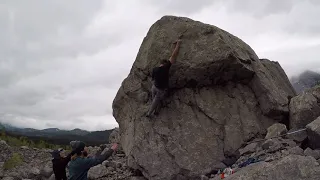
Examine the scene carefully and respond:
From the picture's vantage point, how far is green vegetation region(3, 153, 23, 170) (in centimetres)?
2812

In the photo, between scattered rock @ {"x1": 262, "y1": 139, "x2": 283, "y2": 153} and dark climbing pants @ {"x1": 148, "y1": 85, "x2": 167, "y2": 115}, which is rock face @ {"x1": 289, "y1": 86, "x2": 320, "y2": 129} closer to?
scattered rock @ {"x1": 262, "y1": 139, "x2": 283, "y2": 153}

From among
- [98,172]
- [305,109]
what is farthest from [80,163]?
[305,109]

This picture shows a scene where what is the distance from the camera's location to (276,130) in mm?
17078

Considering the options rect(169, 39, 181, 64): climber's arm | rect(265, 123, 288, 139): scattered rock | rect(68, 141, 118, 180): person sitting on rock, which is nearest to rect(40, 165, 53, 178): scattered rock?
rect(169, 39, 181, 64): climber's arm

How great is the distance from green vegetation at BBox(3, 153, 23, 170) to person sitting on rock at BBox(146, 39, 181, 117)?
14.6 metres

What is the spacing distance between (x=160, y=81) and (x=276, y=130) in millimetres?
6449

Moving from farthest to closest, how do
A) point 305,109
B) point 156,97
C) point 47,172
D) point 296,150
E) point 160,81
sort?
point 47,172, point 156,97, point 160,81, point 305,109, point 296,150

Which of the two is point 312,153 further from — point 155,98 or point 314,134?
point 155,98

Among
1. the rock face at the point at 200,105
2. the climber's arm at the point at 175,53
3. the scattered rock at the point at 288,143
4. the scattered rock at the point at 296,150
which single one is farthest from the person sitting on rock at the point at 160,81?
the scattered rock at the point at 296,150

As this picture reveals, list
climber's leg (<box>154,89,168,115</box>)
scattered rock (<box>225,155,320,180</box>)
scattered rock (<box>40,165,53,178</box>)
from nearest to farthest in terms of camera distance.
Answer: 1. scattered rock (<box>225,155,320,180</box>)
2. climber's leg (<box>154,89,168,115</box>)
3. scattered rock (<box>40,165,53,178</box>)

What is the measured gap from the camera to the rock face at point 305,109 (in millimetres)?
17312

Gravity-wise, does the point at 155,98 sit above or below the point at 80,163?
above

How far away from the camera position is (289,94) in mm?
21297

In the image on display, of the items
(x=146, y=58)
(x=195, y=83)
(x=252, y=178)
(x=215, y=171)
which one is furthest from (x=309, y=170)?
(x=146, y=58)
